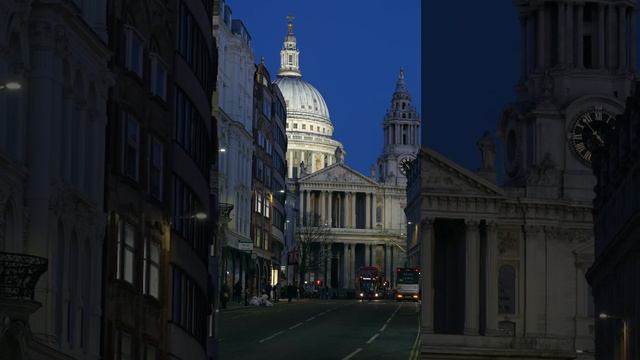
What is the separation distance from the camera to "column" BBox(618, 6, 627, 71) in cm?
14125

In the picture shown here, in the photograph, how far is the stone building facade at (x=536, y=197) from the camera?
13412cm

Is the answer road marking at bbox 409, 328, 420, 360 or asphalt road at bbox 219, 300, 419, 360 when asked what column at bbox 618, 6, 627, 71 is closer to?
asphalt road at bbox 219, 300, 419, 360

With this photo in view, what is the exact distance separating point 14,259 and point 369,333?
2457 inches

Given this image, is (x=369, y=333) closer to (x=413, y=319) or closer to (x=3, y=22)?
(x=413, y=319)

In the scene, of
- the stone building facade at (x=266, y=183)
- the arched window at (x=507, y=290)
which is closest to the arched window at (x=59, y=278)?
the stone building facade at (x=266, y=183)

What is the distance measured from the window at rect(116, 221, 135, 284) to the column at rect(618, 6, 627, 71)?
105510 millimetres

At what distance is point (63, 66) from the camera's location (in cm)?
3238

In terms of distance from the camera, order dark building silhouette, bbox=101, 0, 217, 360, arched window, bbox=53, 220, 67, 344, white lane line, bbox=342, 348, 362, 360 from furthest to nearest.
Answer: white lane line, bbox=342, 348, 362, 360 → dark building silhouette, bbox=101, 0, 217, 360 → arched window, bbox=53, 220, 67, 344

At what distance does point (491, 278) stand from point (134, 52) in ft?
330

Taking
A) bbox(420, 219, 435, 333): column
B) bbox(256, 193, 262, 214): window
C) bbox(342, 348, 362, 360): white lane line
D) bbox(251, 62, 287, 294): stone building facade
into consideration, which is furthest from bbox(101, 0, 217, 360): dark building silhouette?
bbox(256, 193, 262, 214): window

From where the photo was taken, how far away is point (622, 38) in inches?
5561

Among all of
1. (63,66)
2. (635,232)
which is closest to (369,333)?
(635,232)

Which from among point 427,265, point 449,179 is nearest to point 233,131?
point 427,265

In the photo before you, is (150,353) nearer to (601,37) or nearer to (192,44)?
(192,44)
